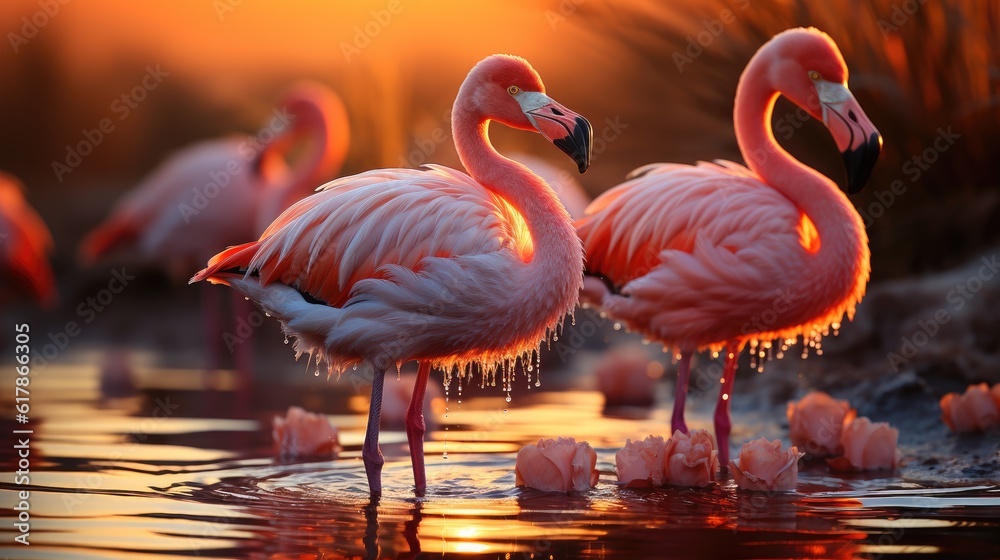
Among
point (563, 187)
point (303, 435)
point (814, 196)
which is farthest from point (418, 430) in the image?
point (563, 187)

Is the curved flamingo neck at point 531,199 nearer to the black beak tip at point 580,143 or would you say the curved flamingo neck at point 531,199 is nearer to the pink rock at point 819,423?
the black beak tip at point 580,143

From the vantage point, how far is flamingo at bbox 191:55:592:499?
434 centimetres

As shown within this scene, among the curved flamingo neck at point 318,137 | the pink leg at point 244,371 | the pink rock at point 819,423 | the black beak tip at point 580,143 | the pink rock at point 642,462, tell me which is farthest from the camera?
the curved flamingo neck at point 318,137

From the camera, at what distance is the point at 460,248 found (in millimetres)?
4383

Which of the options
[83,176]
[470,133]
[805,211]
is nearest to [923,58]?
[805,211]

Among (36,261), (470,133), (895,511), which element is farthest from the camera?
(36,261)

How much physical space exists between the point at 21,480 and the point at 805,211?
134 inches

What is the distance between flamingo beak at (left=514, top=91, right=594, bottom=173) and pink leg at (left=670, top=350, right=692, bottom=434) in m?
1.57

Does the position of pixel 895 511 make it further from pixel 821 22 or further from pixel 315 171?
pixel 315 171

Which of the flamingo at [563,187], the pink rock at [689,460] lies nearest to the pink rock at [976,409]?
the pink rock at [689,460]

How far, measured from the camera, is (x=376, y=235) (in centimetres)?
446

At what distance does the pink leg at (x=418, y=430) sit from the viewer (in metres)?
4.57

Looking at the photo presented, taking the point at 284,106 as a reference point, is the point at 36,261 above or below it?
below

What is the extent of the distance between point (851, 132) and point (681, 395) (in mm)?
1370
